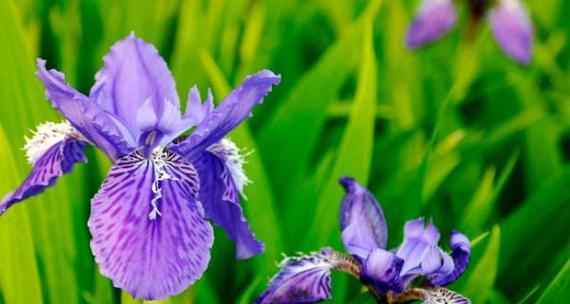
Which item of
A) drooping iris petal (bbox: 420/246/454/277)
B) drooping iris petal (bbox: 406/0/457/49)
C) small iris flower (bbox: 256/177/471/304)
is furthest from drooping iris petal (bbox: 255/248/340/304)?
drooping iris petal (bbox: 406/0/457/49)

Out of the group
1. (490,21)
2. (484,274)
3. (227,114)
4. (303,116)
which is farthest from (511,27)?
(227,114)

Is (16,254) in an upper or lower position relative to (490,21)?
lower

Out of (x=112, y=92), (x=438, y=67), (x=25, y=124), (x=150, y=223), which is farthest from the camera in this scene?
(x=438, y=67)

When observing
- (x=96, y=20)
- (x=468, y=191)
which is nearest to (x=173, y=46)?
(x=96, y=20)

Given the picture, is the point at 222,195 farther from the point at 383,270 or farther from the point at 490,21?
the point at 490,21

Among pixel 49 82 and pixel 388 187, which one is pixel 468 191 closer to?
pixel 388 187
